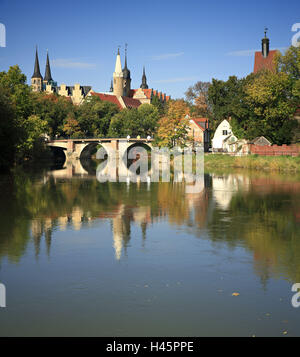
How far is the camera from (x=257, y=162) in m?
56.6

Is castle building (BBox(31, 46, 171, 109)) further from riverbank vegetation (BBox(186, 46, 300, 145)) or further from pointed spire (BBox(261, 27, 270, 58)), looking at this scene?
riverbank vegetation (BBox(186, 46, 300, 145))

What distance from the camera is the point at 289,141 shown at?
62438 millimetres

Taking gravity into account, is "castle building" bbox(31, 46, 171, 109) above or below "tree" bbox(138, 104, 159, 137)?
above

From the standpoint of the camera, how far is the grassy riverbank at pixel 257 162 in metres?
53.1

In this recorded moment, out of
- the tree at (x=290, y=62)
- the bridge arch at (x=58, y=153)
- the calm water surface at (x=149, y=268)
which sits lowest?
the calm water surface at (x=149, y=268)

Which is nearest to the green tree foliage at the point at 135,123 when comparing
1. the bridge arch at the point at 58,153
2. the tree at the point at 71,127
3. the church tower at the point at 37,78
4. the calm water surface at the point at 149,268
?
the tree at the point at 71,127

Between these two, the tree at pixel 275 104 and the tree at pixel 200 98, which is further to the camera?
the tree at pixel 200 98

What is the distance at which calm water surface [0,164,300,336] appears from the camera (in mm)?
10555

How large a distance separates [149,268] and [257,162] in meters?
44.1

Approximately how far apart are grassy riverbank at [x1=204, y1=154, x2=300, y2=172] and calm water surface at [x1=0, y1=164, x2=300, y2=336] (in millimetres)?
25938

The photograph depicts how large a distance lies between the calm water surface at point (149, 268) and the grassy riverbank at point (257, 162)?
25938 millimetres

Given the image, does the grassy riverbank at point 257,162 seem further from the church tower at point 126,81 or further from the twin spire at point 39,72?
the twin spire at point 39,72

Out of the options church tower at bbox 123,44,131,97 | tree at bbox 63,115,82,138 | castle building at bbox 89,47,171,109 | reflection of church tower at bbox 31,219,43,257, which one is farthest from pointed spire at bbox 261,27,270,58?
church tower at bbox 123,44,131,97
